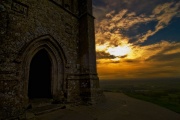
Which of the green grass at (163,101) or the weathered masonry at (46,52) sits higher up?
the weathered masonry at (46,52)

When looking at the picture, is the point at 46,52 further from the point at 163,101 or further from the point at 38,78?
the point at 163,101

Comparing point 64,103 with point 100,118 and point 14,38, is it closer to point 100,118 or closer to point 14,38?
point 100,118

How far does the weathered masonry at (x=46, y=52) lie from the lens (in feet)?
15.4

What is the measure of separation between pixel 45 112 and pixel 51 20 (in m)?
4.50

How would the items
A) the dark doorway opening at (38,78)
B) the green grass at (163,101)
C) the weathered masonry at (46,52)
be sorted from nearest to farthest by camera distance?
the weathered masonry at (46,52)
the green grass at (163,101)
the dark doorway opening at (38,78)

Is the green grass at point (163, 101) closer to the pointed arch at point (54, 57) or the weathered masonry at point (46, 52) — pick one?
the weathered masonry at point (46, 52)

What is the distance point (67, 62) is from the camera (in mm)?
7250

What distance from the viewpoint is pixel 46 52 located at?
6754mm

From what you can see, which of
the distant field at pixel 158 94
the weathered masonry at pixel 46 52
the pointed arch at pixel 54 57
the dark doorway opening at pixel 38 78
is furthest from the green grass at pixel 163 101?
the dark doorway opening at pixel 38 78

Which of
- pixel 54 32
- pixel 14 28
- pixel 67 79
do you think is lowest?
pixel 67 79

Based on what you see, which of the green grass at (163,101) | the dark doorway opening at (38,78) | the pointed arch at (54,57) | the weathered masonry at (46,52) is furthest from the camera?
the dark doorway opening at (38,78)

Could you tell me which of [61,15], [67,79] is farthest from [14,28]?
[67,79]

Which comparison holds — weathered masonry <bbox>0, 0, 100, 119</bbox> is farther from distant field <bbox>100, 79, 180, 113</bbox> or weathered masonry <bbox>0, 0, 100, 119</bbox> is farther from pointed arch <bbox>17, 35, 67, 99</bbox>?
distant field <bbox>100, 79, 180, 113</bbox>

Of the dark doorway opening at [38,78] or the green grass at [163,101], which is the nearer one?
the green grass at [163,101]
